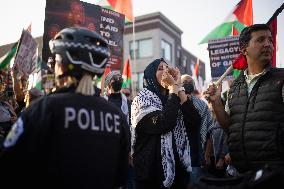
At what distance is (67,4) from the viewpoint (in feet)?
21.6

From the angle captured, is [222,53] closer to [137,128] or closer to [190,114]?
[190,114]

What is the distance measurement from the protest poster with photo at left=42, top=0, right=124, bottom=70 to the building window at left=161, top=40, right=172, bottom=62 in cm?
2745

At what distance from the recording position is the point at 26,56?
432 cm

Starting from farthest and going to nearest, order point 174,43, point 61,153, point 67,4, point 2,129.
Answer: point 174,43 < point 67,4 < point 2,129 < point 61,153

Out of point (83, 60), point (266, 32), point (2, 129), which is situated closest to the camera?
point (83, 60)

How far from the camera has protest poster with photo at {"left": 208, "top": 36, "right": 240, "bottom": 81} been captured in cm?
709

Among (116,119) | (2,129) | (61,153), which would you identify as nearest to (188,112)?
(116,119)

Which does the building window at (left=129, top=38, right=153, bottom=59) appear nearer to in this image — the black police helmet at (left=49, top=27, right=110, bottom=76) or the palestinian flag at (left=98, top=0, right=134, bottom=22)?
the palestinian flag at (left=98, top=0, right=134, bottom=22)

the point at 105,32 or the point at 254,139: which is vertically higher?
the point at 105,32

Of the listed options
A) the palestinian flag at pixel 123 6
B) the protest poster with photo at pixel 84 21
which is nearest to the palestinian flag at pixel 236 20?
the protest poster with photo at pixel 84 21

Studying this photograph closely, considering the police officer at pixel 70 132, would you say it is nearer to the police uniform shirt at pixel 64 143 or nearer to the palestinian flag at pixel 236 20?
the police uniform shirt at pixel 64 143

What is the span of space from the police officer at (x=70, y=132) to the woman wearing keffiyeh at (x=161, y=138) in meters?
1.41

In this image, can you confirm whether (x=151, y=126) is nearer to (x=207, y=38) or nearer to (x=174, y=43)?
(x=207, y=38)

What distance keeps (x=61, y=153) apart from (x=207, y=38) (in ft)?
20.1
